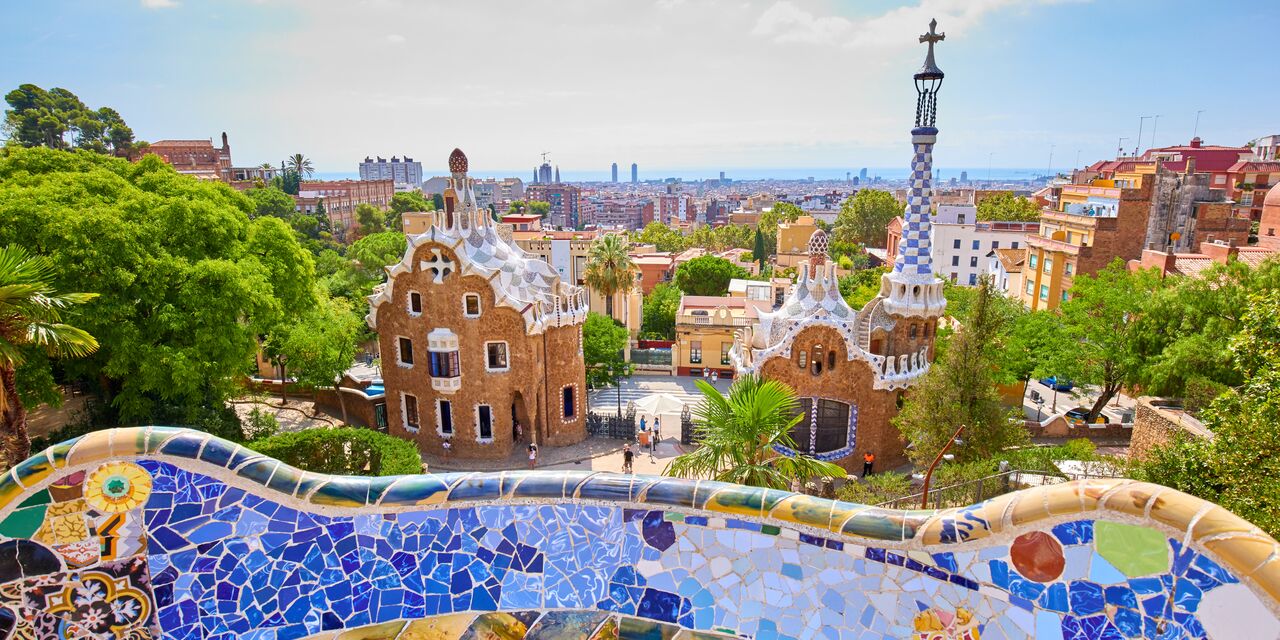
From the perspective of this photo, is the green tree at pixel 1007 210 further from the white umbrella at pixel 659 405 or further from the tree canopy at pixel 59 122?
the tree canopy at pixel 59 122

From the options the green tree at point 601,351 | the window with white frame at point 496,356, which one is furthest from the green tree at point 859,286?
the window with white frame at point 496,356

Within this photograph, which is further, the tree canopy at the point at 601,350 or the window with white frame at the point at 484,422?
the tree canopy at the point at 601,350

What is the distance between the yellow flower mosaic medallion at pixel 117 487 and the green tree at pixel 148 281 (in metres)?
13.2

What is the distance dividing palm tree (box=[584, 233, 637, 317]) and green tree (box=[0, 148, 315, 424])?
58.5ft

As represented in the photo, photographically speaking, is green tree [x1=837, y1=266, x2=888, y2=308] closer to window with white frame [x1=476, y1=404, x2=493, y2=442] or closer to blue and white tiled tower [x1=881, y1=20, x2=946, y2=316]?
blue and white tiled tower [x1=881, y1=20, x2=946, y2=316]

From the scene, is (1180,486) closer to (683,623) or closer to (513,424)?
(683,623)

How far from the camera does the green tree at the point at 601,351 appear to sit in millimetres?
30188

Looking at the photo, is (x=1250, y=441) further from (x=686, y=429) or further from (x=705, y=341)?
(x=705, y=341)

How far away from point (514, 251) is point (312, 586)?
2033 cm

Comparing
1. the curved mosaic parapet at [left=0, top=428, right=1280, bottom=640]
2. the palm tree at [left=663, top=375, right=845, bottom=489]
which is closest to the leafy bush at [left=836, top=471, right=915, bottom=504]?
the palm tree at [left=663, top=375, right=845, bottom=489]

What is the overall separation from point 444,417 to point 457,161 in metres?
8.24

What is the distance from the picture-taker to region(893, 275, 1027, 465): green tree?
1514cm

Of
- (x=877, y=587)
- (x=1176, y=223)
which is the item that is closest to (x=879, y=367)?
(x=877, y=587)

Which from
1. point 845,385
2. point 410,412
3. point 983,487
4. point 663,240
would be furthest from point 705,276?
point 983,487
